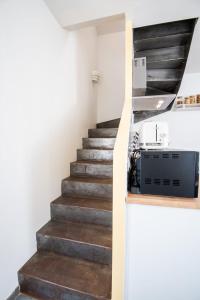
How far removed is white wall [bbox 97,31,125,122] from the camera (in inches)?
152

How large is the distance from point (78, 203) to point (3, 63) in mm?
1490

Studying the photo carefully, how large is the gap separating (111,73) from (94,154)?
217cm

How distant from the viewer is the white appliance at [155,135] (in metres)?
1.80

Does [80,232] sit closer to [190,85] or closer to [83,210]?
[83,210]

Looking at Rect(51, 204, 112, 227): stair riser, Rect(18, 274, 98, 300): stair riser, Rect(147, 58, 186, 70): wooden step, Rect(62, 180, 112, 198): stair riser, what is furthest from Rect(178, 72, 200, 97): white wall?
Rect(18, 274, 98, 300): stair riser

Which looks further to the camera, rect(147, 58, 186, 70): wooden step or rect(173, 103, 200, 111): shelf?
rect(173, 103, 200, 111): shelf

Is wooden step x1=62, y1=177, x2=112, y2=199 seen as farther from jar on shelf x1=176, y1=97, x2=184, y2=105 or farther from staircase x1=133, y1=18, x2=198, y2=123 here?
jar on shelf x1=176, y1=97, x2=184, y2=105

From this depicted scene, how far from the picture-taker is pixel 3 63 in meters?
1.37

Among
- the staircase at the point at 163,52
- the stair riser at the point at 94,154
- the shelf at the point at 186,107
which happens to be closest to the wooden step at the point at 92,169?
the stair riser at the point at 94,154

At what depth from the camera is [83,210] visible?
6.25 ft

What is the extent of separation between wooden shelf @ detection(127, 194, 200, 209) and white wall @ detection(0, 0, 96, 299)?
0.99 m

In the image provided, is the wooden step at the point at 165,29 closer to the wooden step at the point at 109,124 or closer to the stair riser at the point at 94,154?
the stair riser at the point at 94,154

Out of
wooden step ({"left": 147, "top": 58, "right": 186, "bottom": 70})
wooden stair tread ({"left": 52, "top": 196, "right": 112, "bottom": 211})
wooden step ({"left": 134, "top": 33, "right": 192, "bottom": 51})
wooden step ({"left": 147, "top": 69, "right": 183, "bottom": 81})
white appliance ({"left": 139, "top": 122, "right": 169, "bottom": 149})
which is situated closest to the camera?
white appliance ({"left": 139, "top": 122, "right": 169, "bottom": 149})

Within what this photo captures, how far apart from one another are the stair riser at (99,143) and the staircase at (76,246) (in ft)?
1.48
